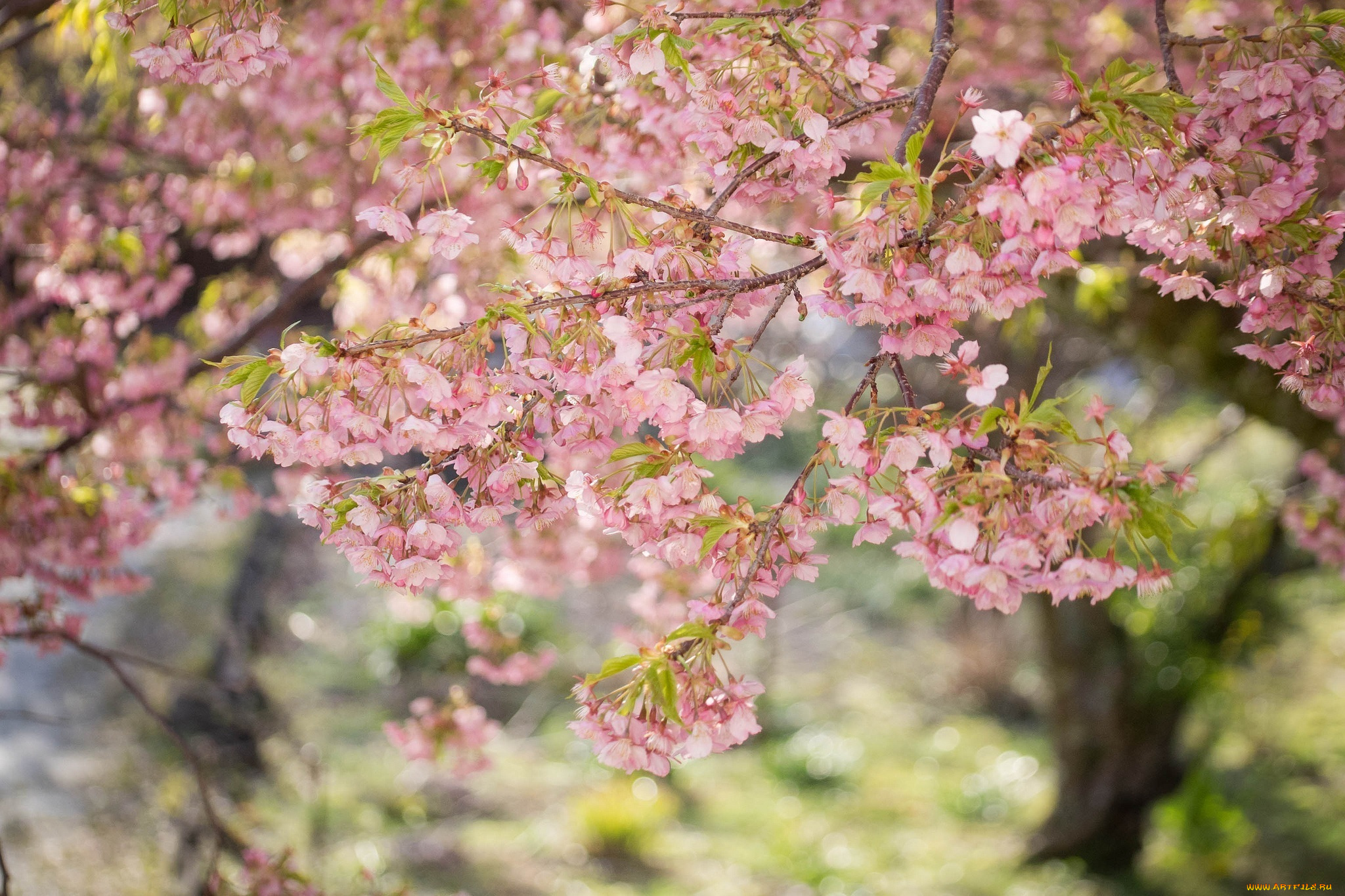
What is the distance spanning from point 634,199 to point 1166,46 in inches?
32.1

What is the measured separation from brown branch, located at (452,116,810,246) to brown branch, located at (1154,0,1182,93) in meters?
0.57

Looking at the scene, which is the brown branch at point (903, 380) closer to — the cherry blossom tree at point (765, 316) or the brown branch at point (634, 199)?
the cherry blossom tree at point (765, 316)

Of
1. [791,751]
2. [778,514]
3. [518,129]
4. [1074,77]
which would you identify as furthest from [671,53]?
[791,751]

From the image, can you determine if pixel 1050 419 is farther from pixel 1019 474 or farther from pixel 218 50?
pixel 218 50

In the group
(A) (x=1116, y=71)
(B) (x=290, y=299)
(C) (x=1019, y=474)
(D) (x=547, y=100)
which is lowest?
(C) (x=1019, y=474)

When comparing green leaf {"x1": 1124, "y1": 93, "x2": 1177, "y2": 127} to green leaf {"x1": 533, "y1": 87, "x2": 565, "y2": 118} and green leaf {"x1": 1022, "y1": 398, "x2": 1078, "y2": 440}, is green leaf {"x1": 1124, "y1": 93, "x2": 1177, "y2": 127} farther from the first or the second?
green leaf {"x1": 533, "y1": 87, "x2": 565, "y2": 118}

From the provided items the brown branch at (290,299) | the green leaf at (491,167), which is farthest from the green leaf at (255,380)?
the brown branch at (290,299)

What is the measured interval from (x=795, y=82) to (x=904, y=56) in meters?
2.48

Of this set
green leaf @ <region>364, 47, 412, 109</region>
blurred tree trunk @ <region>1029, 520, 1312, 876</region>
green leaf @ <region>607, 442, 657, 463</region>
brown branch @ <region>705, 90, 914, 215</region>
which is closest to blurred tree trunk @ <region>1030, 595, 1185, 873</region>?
blurred tree trunk @ <region>1029, 520, 1312, 876</region>

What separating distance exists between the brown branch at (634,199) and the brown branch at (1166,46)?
1.88 ft

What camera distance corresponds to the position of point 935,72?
1202mm

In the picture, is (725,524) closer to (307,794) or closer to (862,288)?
(862,288)

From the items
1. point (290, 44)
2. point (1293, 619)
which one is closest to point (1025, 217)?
point (290, 44)

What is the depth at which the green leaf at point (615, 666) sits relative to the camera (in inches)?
40.6
